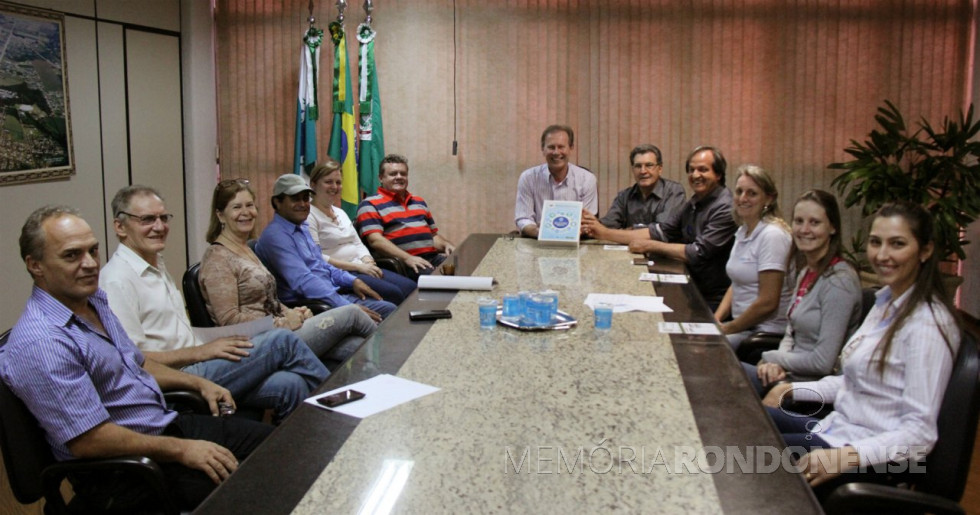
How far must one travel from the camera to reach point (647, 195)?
4.68 m

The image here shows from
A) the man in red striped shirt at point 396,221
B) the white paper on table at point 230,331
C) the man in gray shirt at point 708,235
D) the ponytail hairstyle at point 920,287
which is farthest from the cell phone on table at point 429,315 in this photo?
the man in red striped shirt at point 396,221

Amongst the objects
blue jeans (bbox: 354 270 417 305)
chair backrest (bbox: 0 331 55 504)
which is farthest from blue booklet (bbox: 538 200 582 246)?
chair backrest (bbox: 0 331 55 504)

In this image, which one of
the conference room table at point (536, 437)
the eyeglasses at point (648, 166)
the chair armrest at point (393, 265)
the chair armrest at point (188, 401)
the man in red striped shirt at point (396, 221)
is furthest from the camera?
the man in red striped shirt at point (396, 221)

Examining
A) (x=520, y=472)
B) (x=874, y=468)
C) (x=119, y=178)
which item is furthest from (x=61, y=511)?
(x=119, y=178)

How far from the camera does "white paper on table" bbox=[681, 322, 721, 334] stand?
7.95 ft

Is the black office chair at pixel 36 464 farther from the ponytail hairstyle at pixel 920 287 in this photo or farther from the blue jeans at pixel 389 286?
the blue jeans at pixel 389 286

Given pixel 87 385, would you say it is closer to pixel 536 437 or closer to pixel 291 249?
pixel 536 437

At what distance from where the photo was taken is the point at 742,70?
6.00 meters

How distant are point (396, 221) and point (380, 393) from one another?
3179 mm

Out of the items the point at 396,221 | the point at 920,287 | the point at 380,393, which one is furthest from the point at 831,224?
the point at 396,221

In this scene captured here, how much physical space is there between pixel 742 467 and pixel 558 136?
363cm

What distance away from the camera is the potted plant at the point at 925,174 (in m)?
5.07

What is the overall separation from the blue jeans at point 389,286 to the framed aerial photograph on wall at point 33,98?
2093mm

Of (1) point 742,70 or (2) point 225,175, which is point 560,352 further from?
(2) point 225,175
